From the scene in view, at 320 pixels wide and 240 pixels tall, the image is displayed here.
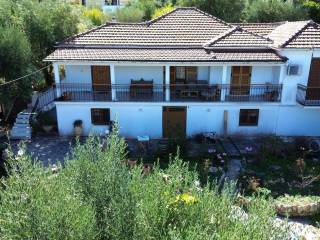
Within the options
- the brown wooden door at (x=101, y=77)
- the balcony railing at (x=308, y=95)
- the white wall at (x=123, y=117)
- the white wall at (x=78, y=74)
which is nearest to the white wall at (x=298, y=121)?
the balcony railing at (x=308, y=95)

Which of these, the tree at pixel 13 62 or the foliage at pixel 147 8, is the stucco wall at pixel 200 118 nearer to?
the tree at pixel 13 62

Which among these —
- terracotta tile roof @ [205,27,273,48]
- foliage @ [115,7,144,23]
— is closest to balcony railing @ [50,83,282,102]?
terracotta tile roof @ [205,27,273,48]

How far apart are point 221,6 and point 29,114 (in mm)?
22212

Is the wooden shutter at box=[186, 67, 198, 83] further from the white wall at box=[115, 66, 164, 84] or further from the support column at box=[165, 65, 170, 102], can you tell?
the support column at box=[165, 65, 170, 102]

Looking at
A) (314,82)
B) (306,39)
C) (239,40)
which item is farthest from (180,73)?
(314,82)

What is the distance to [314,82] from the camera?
21.2 metres

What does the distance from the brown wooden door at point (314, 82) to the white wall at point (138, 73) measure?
9.09 meters

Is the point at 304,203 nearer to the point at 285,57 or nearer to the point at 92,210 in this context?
the point at 285,57

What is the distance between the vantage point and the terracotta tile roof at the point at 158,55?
20.3 m

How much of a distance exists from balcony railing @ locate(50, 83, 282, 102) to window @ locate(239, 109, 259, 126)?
80 cm

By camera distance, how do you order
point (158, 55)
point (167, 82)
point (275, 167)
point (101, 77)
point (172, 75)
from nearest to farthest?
point (275, 167)
point (158, 55)
point (167, 82)
point (101, 77)
point (172, 75)

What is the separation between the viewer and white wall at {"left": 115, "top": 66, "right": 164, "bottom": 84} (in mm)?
22141

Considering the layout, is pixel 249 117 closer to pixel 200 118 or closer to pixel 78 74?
pixel 200 118

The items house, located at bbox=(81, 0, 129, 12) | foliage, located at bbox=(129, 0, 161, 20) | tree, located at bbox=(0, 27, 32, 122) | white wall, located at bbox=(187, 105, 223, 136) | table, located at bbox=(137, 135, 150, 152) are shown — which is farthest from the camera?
house, located at bbox=(81, 0, 129, 12)
